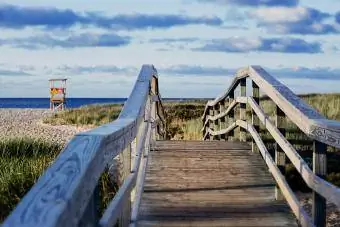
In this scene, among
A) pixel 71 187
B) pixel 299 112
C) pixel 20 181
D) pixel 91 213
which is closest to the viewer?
pixel 71 187

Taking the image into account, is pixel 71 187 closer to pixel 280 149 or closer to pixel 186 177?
pixel 280 149

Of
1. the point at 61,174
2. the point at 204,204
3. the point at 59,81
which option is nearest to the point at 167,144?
the point at 204,204

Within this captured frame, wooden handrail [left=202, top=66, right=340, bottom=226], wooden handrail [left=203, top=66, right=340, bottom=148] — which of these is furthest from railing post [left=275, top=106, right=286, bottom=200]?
wooden handrail [left=203, top=66, right=340, bottom=148]

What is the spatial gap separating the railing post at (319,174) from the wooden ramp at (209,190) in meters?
0.79

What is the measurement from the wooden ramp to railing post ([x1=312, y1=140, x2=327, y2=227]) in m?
0.79

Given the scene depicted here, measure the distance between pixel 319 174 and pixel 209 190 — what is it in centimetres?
196

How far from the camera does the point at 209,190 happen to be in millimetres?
6043

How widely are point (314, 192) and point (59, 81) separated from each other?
174 feet

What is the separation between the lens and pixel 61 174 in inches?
84.4

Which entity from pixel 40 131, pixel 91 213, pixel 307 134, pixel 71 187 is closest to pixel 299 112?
pixel 307 134

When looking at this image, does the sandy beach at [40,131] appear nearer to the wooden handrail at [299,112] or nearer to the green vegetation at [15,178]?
the green vegetation at [15,178]

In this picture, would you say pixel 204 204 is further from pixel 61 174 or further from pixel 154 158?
pixel 61 174

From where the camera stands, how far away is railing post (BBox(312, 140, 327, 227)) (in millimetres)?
4176

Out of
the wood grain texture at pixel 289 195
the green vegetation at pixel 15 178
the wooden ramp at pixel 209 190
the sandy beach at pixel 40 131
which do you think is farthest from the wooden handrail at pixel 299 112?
the sandy beach at pixel 40 131
